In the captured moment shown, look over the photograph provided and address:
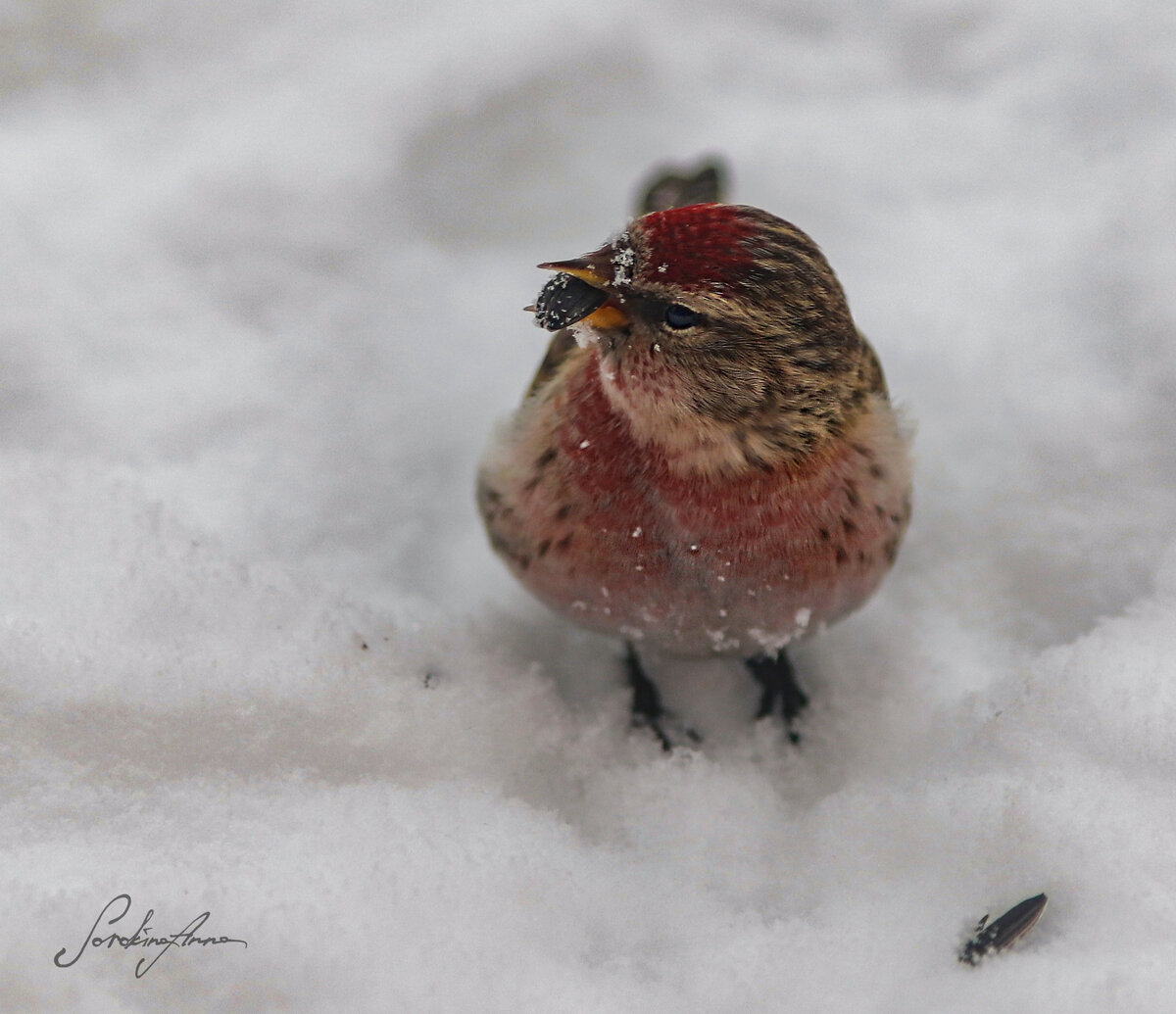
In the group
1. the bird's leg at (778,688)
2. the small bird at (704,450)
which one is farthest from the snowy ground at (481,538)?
the small bird at (704,450)

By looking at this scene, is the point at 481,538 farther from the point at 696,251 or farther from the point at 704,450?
the point at 696,251

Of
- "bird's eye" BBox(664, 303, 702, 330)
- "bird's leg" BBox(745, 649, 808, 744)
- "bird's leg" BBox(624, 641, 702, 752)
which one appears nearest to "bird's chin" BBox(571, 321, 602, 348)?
"bird's eye" BBox(664, 303, 702, 330)

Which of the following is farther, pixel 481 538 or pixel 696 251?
pixel 481 538

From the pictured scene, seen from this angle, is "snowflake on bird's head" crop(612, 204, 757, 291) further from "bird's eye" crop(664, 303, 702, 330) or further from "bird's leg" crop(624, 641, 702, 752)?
"bird's leg" crop(624, 641, 702, 752)

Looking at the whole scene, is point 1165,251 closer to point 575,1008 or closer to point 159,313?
point 575,1008

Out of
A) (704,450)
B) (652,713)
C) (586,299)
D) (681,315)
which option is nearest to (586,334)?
(586,299)

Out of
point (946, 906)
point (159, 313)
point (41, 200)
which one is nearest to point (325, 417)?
point (159, 313)

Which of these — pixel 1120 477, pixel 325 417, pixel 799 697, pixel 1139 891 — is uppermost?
pixel 325 417
